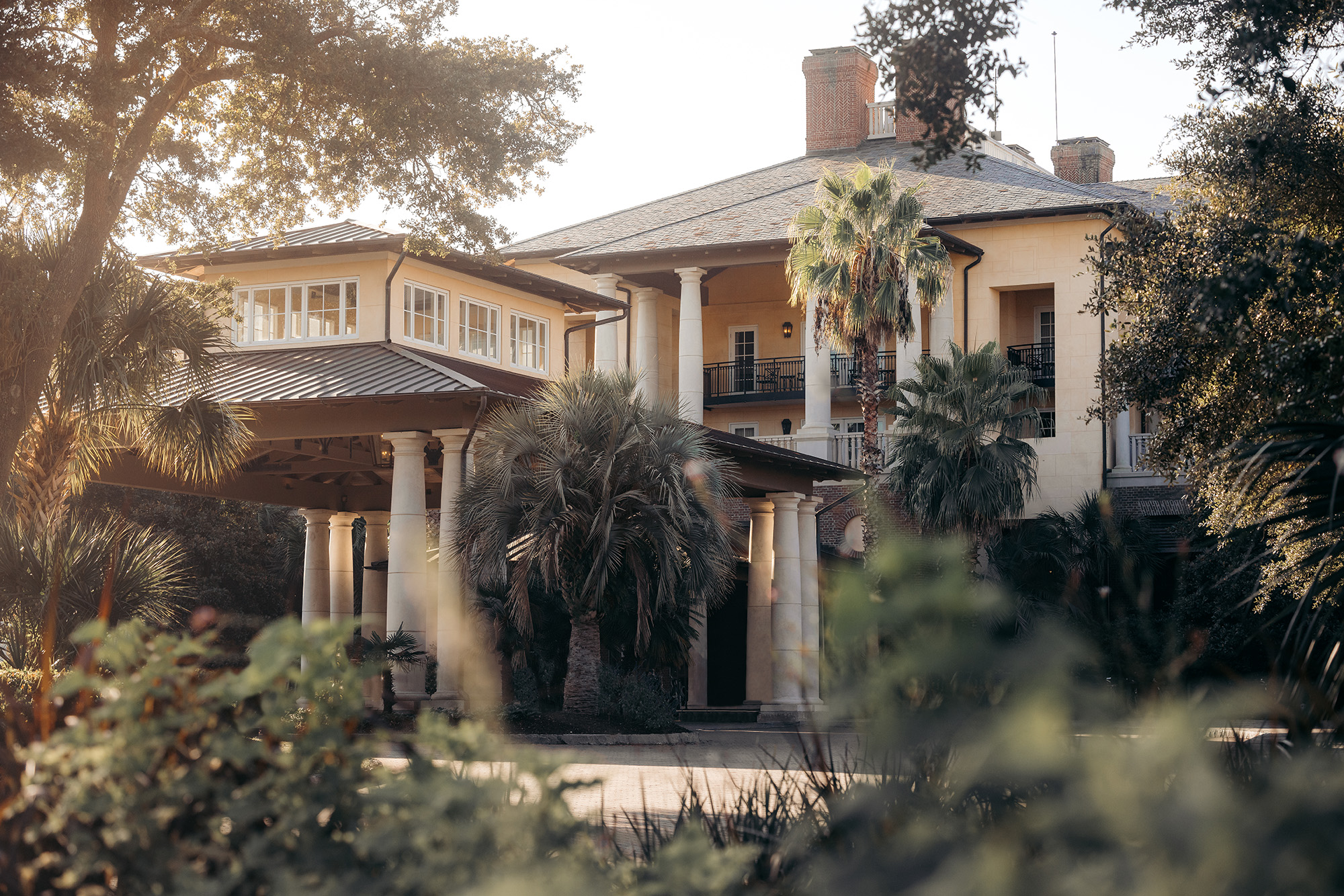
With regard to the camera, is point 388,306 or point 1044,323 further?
point 1044,323

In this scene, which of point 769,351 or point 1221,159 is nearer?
point 1221,159

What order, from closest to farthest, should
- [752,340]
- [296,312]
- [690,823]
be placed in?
[690,823], [296,312], [752,340]

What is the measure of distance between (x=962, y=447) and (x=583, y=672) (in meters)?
13.5

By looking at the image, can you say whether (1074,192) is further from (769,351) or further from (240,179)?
(240,179)

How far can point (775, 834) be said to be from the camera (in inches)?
234

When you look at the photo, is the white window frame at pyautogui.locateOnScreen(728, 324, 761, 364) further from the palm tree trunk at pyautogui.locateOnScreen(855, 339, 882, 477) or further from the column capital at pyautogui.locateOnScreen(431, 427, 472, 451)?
the column capital at pyautogui.locateOnScreen(431, 427, 472, 451)

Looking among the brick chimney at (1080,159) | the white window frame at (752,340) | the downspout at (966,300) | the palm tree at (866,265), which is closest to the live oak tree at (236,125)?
the palm tree at (866,265)

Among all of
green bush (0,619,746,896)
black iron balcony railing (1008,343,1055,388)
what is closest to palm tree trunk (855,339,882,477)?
black iron balcony railing (1008,343,1055,388)

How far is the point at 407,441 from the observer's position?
62.8ft

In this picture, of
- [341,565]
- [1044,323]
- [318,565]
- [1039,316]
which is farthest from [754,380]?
[318,565]

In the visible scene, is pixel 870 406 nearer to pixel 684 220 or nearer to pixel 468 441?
pixel 684 220

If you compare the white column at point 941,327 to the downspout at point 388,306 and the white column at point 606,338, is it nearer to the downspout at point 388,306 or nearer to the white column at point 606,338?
the white column at point 606,338

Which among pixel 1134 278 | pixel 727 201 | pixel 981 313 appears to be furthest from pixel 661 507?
pixel 727 201

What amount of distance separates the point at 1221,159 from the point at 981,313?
2301cm
